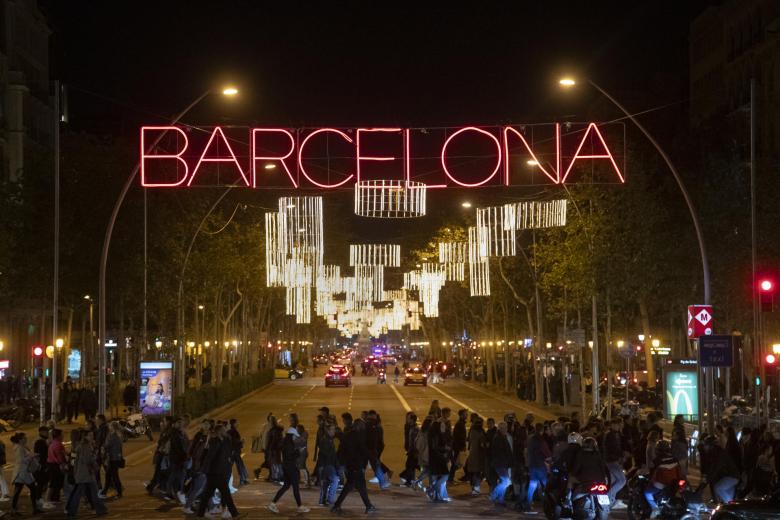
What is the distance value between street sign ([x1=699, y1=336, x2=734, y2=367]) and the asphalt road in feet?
20.3

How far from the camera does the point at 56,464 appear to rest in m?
24.4

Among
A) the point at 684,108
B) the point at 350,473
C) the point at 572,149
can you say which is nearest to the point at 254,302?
the point at 684,108

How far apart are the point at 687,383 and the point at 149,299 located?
81.1 ft

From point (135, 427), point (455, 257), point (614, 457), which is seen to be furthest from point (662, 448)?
point (455, 257)

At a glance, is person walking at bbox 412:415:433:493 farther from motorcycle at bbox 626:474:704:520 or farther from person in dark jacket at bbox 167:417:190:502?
motorcycle at bbox 626:474:704:520

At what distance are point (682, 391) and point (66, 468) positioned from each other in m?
18.3

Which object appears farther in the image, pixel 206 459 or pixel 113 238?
pixel 113 238

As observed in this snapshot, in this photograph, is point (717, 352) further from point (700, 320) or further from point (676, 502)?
point (676, 502)

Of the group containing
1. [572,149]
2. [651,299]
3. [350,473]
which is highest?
[572,149]

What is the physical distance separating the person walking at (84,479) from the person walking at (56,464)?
1.43 m

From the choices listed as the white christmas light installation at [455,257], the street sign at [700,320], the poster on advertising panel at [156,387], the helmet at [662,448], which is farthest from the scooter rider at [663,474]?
the white christmas light installation at [455,257]

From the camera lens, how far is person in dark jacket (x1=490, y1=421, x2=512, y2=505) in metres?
23.9

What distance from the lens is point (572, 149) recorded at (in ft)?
116

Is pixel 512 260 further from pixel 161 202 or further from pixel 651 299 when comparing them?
pixel 161 202
